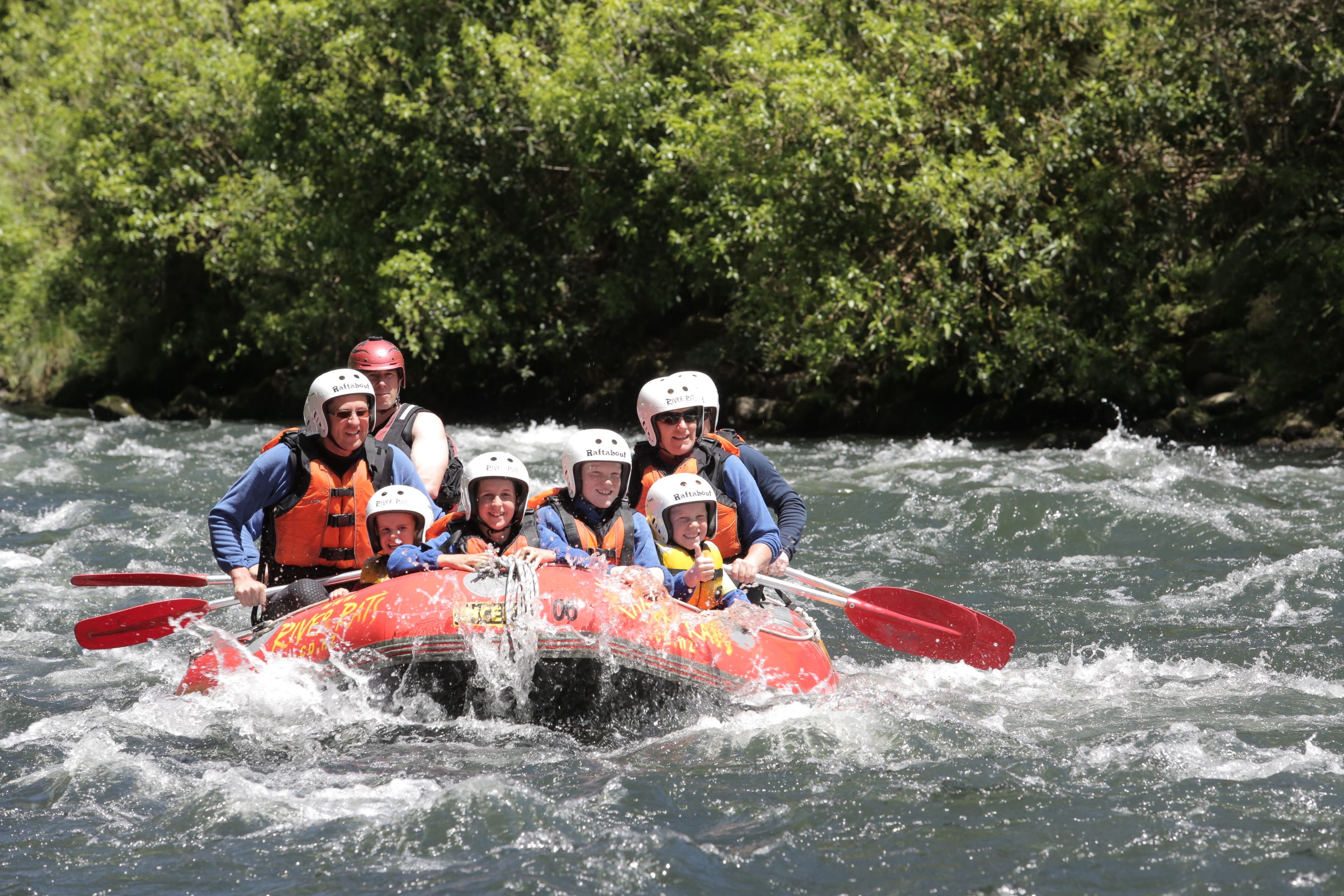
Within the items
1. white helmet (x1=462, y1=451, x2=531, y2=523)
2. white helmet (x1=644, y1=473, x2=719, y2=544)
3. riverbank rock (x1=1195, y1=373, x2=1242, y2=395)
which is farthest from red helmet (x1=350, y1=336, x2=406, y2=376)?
riverbank rock (x1=1195, y1=373, x2=1242, y2=395)

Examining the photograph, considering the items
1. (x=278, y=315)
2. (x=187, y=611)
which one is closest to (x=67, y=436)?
(x=278, y=315)

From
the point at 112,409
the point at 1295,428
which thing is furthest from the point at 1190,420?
the point at 112,409

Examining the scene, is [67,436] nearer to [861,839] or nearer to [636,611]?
[636,611]

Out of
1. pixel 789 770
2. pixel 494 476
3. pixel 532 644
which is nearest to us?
Answer: pixel 789 770

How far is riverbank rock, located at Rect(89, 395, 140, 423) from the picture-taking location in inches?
800

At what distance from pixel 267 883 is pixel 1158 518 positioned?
280 inches

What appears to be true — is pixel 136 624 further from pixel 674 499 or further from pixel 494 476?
pixel 674 499

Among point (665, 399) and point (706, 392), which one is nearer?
point (665, 399)

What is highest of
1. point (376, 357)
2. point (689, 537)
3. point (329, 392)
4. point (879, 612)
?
point (376, 357)

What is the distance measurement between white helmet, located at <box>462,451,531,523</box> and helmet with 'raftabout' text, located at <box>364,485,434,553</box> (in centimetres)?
21

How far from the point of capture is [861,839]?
13.1ft

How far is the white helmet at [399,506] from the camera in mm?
5434

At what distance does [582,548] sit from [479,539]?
0.40 meters

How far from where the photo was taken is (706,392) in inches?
238
